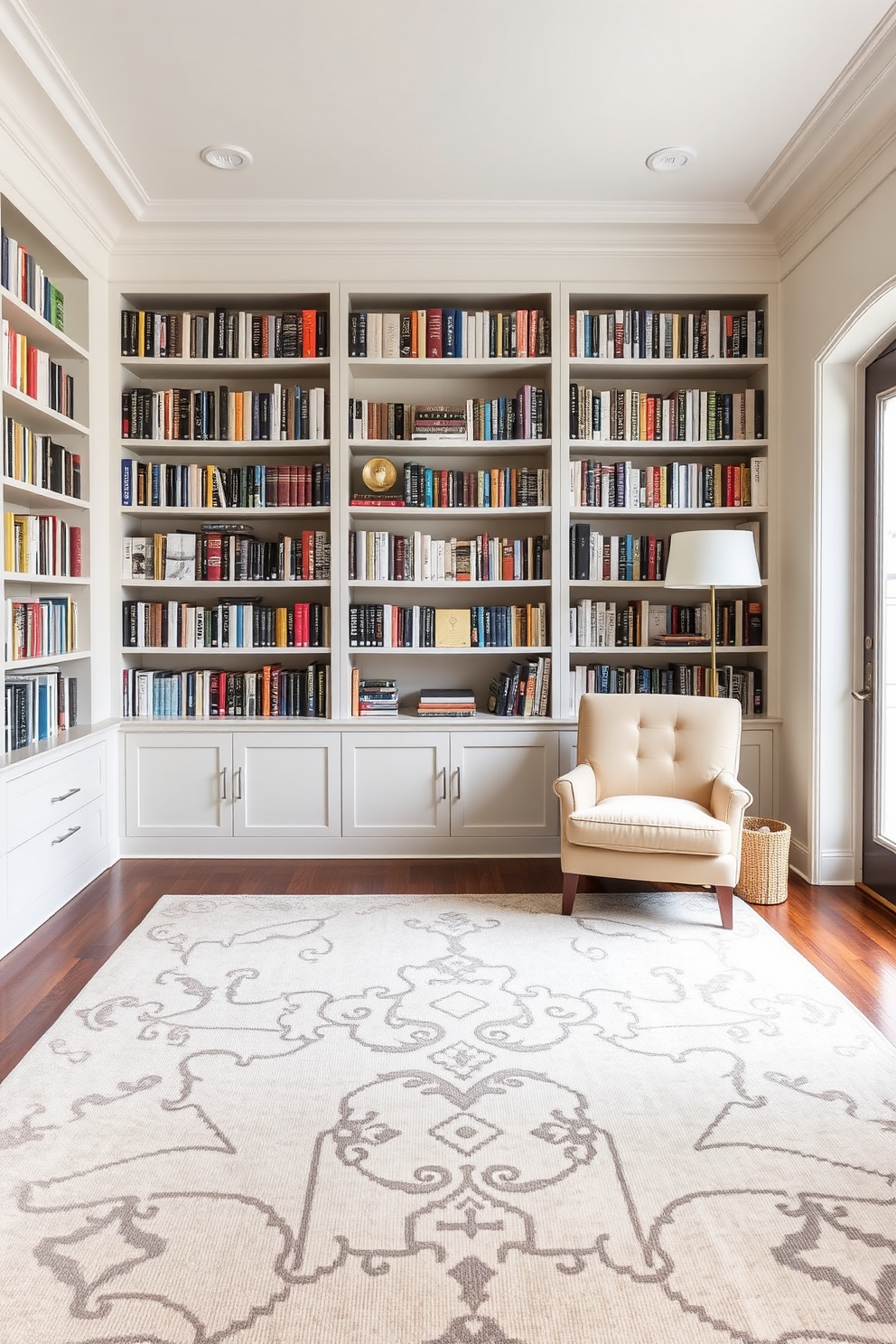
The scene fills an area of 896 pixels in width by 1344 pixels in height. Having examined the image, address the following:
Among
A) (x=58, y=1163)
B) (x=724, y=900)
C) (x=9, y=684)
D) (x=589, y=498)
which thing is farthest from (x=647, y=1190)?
(x=589, y=498)

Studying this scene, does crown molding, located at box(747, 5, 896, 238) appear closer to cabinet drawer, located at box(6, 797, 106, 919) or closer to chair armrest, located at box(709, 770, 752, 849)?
chair armrest, located at box(709, 770, 752, 849)

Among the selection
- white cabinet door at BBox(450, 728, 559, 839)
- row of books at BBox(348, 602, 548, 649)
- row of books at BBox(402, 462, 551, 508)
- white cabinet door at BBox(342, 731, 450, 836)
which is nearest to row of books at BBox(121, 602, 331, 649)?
row of books at BBox(348, 602, 548, 649)

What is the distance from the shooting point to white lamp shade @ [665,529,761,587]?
376cm

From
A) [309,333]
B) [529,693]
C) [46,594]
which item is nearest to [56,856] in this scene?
[46,594]

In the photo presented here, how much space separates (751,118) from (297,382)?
2446 mm

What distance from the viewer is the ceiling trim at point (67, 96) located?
9.02ft

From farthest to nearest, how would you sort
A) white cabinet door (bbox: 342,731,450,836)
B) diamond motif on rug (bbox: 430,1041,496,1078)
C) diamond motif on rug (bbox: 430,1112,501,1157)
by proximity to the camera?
white cabinet door (bbox: 342,731,450,836) → diamond motif on rug (bbox: 430,1041,496,1078) → diamond motif on rug (bbox: 430,1112,501,1157)

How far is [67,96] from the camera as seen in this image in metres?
3.18

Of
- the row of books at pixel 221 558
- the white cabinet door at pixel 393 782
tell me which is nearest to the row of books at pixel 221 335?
the row of books at pixel 221 558

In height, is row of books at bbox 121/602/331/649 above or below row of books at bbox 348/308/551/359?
below

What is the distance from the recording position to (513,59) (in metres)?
2.99

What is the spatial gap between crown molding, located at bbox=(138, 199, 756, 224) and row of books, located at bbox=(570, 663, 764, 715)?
2.17 meters

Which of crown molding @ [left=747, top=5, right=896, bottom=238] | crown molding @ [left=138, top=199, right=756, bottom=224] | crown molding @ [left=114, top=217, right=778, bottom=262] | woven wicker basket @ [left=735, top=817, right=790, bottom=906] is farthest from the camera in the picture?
crown molding @ [left=114, top=217, right=778, bottom=262]

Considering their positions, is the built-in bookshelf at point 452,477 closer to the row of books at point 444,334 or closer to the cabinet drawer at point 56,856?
the row of books at point 444,334
